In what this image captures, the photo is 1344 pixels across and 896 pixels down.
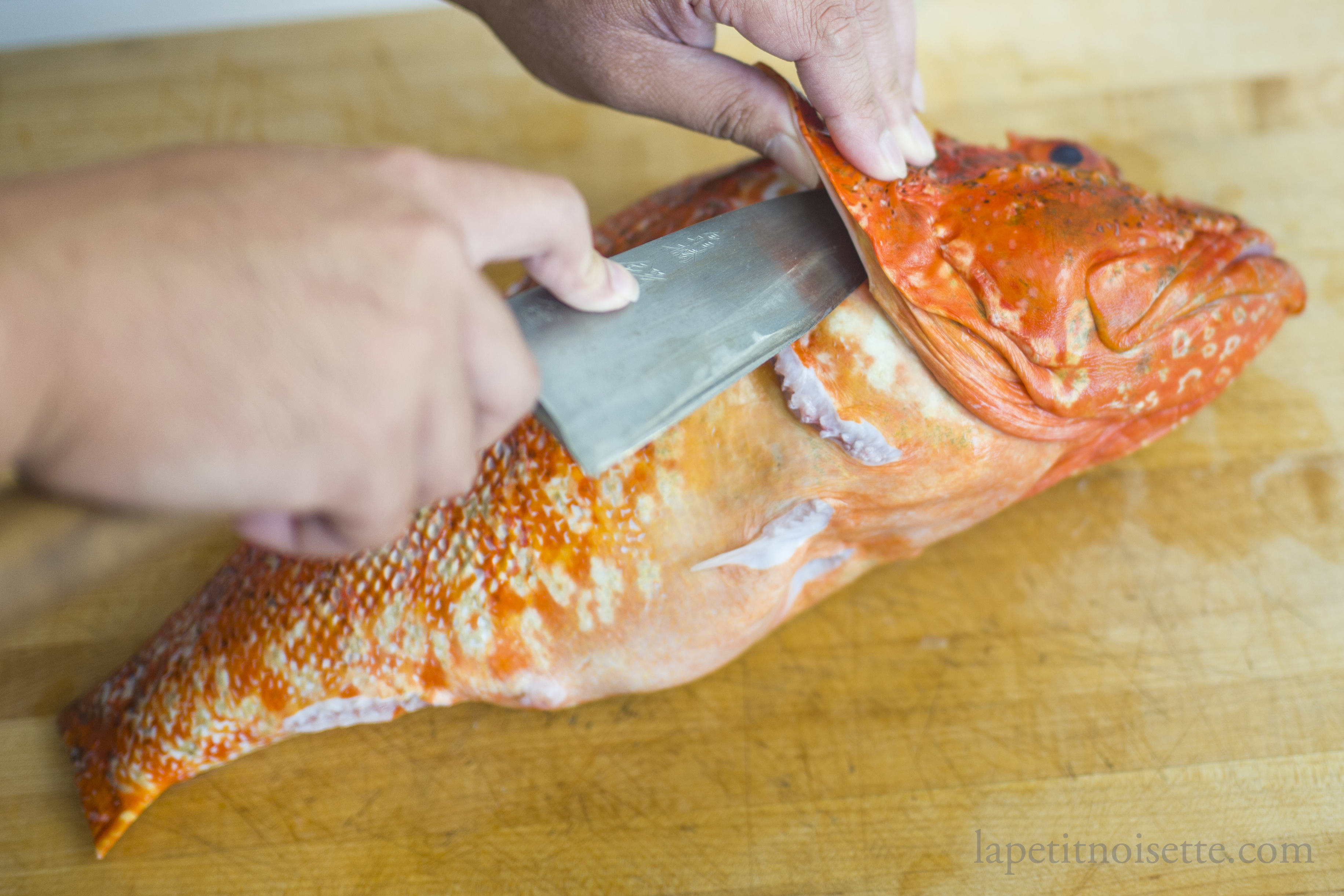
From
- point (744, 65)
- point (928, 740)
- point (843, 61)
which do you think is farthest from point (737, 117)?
point (928, 740)

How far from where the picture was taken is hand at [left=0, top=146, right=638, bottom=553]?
0.81 m

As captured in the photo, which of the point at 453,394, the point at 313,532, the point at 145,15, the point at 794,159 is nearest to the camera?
the point at 453,394

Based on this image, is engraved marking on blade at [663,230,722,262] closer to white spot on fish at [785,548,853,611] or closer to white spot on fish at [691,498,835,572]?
white spot on fish at [691,498,835,572]

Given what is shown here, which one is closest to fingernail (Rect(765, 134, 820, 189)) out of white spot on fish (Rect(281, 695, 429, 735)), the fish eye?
the fish eye

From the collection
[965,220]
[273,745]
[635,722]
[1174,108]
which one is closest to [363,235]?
[965,220]

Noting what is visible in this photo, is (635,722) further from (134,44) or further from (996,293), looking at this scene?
(134,44)

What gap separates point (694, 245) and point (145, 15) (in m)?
2.40

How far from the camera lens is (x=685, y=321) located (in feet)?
→ 4.36

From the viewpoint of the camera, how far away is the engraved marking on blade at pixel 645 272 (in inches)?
53.3

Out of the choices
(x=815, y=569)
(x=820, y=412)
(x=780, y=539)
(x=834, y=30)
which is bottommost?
(x=815, y=569)

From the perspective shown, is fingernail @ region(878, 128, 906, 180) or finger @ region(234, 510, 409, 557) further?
fingernail @ region(878, 128, 906, 180)

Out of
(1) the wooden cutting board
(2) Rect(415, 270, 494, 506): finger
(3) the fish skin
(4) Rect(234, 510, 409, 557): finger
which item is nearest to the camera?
(2) Rect(415, 270, 494, 506): finger

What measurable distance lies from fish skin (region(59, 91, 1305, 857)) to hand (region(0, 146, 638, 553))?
23.3 inches

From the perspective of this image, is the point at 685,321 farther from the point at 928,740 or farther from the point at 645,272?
the point at 928,740
